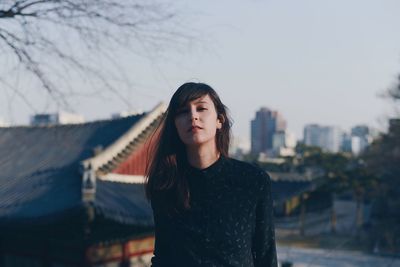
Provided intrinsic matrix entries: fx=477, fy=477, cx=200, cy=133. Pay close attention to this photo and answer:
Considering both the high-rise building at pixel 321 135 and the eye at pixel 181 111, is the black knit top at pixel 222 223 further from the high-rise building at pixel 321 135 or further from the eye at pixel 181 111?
the high-rise building at pixel 321 135

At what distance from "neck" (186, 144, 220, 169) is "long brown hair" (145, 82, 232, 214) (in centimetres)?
4

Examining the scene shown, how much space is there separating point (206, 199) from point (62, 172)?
27.3 feet

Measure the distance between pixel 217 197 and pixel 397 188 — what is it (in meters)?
23.0

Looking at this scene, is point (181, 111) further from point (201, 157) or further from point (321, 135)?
point (321, 135)

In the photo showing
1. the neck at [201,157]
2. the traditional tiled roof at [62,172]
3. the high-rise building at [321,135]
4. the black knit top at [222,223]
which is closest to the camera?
the black knit top at [222,223]

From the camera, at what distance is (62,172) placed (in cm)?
955

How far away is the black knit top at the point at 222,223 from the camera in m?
1.66

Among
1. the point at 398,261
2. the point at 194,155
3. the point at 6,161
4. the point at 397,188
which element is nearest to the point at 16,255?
the point at 6,161

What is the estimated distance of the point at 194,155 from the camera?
179 centimetres

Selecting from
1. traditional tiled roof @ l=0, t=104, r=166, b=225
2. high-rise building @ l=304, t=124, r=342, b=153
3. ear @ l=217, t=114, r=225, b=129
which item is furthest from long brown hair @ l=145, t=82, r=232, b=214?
high-rise building @ l=304, t=124, r=342, b=153

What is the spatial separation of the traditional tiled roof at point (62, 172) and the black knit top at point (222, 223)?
4.36m

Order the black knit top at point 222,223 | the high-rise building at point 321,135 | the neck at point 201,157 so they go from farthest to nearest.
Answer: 1. the high-rise building at point 321,135
2. the neck at point 201,157
3. the black knit top at point 222,223

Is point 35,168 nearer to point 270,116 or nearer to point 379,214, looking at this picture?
point 379,214

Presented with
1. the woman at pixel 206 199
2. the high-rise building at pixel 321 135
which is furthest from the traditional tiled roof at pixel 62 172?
the high-rise building at pixel 321 135
